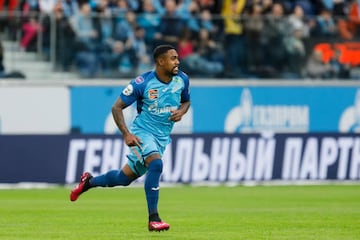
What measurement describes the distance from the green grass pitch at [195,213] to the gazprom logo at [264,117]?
4037 mm

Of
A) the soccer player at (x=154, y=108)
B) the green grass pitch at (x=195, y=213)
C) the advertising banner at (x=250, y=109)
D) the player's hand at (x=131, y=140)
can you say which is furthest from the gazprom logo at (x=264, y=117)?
the player's hand at (x=131, y=140)

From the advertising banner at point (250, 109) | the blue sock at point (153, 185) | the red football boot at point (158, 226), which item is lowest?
the advertising banner at point (250, 109)

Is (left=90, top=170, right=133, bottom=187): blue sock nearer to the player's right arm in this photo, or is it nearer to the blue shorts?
the blue shorts

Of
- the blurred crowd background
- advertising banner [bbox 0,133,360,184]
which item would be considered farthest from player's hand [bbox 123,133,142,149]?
the blurred crowd background

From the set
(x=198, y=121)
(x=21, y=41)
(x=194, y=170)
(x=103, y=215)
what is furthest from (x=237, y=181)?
(x=103, y=215)

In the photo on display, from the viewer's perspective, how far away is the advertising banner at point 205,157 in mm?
Result: 22000

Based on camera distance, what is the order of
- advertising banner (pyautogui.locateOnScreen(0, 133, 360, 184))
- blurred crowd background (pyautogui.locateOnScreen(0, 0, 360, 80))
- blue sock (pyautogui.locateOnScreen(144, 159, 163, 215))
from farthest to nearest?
blurred crowd background (pyautogui.locateOnScreen(0, 0, 360, 80)) < advertising banner (pyautogui.locateOnScreen(0, 133, 360, 184)) < blue sock (pyautogui.locateOnScreen(144, 159, 163, 215))

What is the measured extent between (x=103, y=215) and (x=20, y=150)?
24.5 ft

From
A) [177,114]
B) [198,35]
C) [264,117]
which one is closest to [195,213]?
[177,114]

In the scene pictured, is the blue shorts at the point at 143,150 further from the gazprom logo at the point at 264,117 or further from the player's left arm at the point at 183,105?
the gazprom logo at the point at 264,117

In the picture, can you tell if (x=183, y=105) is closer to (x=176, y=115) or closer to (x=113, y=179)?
(x=176, y=115)

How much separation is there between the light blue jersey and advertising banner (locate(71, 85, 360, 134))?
1227cm

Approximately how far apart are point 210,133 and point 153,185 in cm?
1099

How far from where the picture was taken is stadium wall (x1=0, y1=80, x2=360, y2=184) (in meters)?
22.1
